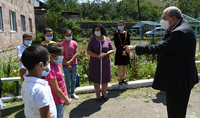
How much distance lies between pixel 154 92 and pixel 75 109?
7.44 feet

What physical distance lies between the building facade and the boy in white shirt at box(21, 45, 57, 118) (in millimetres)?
10300

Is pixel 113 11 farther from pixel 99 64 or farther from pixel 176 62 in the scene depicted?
pixel 176 62

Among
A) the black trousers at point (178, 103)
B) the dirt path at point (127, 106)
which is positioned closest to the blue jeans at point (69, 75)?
the dirt path at point (127, 106)

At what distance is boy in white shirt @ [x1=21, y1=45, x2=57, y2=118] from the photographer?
4.86ft

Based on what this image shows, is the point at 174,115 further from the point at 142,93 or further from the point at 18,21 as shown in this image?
the point at 18,21

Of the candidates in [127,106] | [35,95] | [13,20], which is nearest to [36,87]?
[35,95]

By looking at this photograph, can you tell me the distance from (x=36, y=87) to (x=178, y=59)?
1.91m

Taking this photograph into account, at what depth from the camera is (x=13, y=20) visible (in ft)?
42.0

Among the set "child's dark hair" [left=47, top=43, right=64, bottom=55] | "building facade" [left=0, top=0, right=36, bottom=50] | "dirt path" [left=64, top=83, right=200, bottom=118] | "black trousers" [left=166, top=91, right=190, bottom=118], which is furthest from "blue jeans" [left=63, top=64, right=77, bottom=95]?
"building facade" [left=0, top=0, right=36, bottom=50]

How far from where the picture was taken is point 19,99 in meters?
4.10

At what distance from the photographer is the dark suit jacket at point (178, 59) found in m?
2.29

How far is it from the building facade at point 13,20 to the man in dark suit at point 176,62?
10518 millimetres

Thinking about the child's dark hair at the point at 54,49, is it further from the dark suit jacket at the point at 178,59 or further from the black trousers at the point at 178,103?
the black trousers at the point at 178,103

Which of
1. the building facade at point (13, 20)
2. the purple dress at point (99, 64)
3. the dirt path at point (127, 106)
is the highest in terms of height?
the building facade at point (13, 20)
